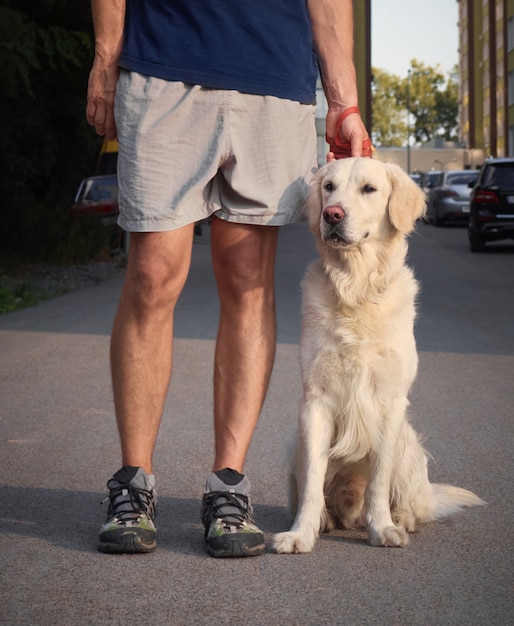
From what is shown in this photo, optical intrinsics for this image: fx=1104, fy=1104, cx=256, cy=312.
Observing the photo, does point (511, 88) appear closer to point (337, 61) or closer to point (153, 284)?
point (337, 61)

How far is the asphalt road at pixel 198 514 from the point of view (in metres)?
3.08

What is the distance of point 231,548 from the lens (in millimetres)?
3564

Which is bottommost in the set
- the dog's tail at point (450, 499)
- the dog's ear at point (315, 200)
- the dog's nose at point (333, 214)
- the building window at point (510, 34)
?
the dog's tail at point (450, 499)

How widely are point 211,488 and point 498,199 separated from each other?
61.1ft

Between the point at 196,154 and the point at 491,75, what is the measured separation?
68754 mm

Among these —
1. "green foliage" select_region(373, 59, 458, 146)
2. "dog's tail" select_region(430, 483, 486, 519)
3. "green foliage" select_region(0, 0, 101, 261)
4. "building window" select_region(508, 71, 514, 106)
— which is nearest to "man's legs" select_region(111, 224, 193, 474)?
"dog's tail" select_region(430, 483, 486, 519)

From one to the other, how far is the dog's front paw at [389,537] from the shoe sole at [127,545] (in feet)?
2.48

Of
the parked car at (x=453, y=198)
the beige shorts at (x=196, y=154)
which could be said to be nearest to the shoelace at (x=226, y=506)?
the beige shorts at (x=196, y=154)

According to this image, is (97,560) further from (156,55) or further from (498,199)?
(498,199)

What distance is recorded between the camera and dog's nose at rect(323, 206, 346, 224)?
12.6 ft

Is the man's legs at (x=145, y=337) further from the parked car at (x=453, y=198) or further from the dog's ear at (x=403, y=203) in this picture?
the parked car at (x=453, y=198)

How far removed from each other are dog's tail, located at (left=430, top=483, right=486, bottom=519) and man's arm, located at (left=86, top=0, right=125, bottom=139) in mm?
1842

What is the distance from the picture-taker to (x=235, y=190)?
378 cm

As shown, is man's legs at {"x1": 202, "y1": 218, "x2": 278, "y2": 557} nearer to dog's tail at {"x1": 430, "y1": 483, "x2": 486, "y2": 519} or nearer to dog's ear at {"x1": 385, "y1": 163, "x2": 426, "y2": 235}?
dog's ear at {"x1": 385, "y1": 163, "x2": 426, "y2": 235}
